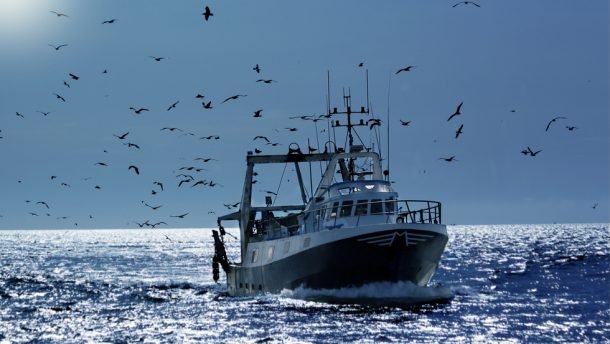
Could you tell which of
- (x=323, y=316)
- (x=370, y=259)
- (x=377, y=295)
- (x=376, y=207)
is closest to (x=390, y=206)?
(x=376, y=207)

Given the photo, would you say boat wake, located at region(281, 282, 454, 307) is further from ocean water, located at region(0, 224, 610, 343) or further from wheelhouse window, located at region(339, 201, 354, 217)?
wheelhouse window, located at region(339, 201, 354, 217)

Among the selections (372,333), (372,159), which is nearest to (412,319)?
(372,333)

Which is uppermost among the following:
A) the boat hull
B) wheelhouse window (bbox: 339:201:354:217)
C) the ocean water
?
wheelhouse window (bbox: 339:201:354:217)

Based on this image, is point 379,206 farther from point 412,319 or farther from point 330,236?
point 412,319


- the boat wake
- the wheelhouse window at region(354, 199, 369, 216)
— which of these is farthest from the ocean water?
the wheelhouse window at region(354, 199, 369, 216)

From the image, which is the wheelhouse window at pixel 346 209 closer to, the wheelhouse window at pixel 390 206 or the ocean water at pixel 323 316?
the wheelhouse window at pixel 390 206

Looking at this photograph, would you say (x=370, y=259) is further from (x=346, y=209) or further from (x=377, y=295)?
(x=346, y=209)

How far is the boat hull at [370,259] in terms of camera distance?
1563 inches

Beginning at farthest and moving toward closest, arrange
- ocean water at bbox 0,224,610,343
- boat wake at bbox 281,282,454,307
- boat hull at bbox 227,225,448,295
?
boat wake at bbox 281,282,454,307 → boat hull at bbox 227,225,448,295 → ocean water at bbox 0,224,610,343

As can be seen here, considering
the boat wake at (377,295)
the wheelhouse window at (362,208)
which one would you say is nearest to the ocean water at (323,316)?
the boat wake at (377,295)

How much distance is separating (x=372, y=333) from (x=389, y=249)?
7550 millimetres

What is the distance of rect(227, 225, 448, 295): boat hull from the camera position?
3969 cm

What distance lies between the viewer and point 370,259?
4003 centimetres

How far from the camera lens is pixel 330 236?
40344mm
